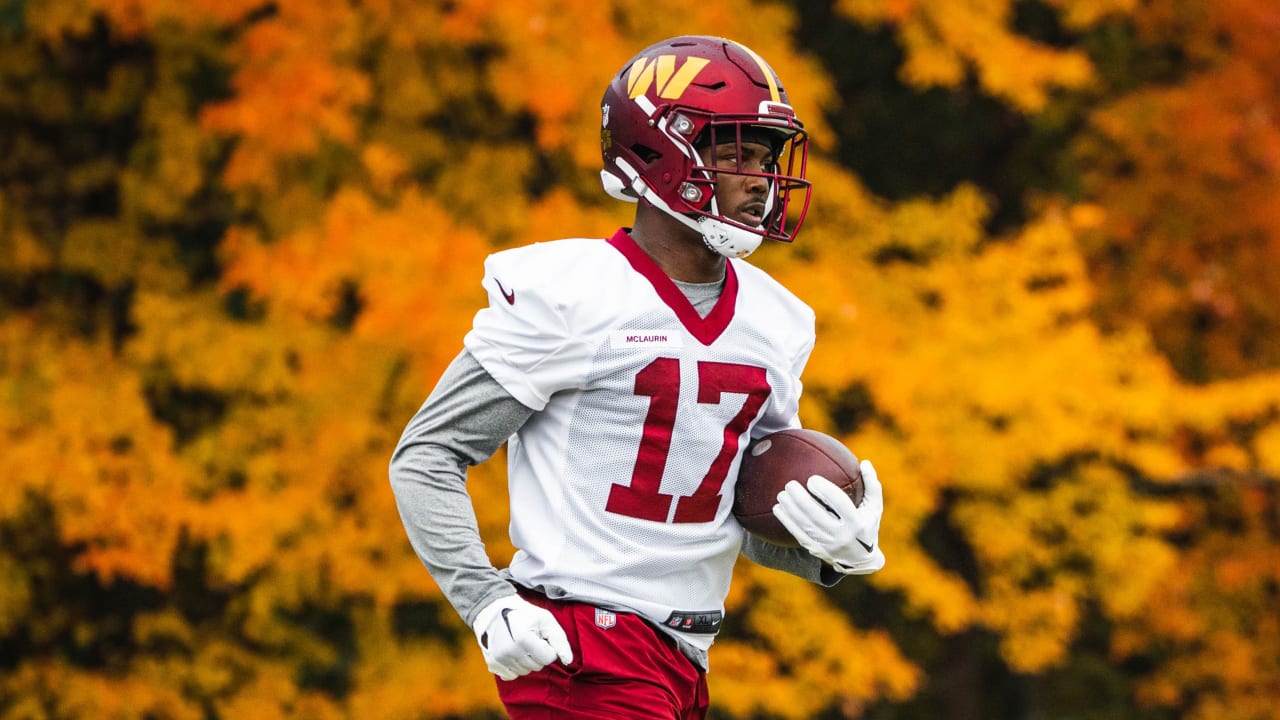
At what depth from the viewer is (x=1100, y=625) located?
13.2 m

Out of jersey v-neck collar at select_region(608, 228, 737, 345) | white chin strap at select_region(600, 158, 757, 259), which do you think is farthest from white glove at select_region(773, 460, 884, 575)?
white chin strap at select_region(600, 158, 757, 259)

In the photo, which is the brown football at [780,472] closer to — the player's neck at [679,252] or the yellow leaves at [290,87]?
→ the player's neck at [679,252]

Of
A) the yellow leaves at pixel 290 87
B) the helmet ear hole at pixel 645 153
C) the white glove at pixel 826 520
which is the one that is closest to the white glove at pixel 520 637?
the white glove at pixel 826 520

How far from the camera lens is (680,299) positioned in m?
3.08

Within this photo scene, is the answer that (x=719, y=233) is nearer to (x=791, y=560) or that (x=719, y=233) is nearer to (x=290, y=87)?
(x=791, y=560)

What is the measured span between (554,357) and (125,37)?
6417 millimetres

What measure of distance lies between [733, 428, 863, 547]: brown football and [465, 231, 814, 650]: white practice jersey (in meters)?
0.06

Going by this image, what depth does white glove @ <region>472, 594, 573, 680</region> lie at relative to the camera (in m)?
2.72

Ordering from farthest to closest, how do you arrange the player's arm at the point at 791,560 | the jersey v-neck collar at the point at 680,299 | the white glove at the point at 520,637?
the player's arm at the point at 791,560 → the jersey v-neck collar at the point at 680,299 → the white glove at the point at 520,637

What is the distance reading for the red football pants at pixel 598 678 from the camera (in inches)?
117

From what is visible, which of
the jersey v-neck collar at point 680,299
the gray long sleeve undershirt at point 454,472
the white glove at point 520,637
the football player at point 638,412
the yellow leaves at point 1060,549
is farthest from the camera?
the yellow leaves at point 1060,549

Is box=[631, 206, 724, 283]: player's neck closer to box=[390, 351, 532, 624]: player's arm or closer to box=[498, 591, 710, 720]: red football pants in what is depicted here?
box=[390, 351, 532, 624]: player's arm

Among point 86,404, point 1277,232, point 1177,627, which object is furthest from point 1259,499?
point 86,404

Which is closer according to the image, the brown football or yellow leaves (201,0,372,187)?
the brown football
